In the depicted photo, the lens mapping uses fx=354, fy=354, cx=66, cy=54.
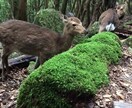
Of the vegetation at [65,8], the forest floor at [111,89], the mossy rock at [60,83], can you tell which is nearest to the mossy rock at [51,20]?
the vegetation at [65,8]

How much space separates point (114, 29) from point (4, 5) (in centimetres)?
1034

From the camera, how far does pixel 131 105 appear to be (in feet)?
13.4

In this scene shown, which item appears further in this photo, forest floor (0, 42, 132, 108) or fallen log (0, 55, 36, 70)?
fallen log (0, 55, 36, 70)

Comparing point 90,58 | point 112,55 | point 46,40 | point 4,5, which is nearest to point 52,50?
point 46,40

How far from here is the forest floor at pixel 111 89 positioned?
168 inches

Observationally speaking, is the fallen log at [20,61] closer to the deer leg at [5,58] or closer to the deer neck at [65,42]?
the deer leg at [5,58]

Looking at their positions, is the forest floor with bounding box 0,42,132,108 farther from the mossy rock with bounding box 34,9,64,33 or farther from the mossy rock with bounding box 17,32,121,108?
the mossy rock with bounding box 34,9,64,33

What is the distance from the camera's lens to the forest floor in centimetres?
426

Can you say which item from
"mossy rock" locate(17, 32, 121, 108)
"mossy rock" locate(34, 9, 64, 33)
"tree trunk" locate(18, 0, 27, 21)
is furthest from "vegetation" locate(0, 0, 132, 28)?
"mossy rock" locate(17, 32, 121, 108)

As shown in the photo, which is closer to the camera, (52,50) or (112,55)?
(112,55)

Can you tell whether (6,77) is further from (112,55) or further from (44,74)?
(44,74)

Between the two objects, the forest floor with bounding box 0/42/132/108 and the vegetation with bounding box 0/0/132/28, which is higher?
the forest floor with bounding box 0/42/132/108

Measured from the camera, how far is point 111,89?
477cm

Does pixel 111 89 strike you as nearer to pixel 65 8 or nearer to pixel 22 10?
pixel 22 10
